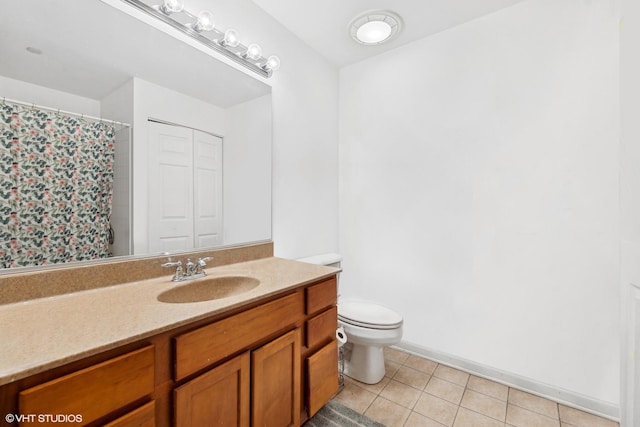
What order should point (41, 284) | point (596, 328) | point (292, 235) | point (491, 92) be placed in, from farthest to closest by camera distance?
point (292, 235) → point (491, 92) → point (596, 328) → point (41, 284)

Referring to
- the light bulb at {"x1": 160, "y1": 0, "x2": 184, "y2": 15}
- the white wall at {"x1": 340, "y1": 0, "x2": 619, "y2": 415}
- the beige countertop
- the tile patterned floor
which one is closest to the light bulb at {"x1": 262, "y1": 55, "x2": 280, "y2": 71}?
the light bulb at {"x1": 160, "y1": 0, "x2": 184, "y2": 15}

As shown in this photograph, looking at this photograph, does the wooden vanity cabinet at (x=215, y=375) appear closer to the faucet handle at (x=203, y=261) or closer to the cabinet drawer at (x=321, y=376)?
the cabinet drawer at (x=321, y=376)

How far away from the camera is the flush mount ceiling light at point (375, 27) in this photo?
181 cm

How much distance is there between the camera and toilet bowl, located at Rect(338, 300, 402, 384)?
1662 millimetres

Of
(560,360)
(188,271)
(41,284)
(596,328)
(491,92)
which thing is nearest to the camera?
(41,284)

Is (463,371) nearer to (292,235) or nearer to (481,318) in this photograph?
(481,318)

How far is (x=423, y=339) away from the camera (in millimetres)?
2061

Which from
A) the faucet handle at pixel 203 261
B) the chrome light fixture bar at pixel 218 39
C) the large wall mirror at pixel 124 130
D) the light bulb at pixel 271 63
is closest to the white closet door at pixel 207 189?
the large wall mirror at pixel 124 130

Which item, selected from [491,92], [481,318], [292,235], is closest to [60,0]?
[292,235]

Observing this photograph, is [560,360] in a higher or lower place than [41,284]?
lower

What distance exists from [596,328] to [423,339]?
1000mm

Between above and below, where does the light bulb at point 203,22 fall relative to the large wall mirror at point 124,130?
above

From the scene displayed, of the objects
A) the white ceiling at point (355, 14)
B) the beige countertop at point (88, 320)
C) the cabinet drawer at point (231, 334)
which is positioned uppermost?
the white ceiling at point (355, 14)

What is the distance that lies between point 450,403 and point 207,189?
1897mm
